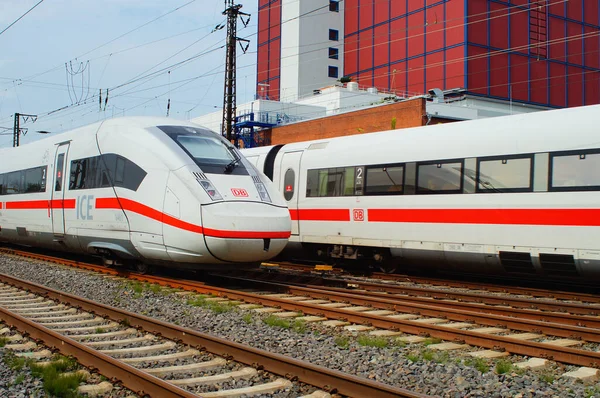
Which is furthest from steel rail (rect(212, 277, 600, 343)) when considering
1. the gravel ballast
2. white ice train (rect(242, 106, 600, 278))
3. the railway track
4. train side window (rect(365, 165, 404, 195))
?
train side window (rect(365, 165, 404, 195))

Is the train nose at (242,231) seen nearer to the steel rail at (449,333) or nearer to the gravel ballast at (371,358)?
the steel rail at (449,333)

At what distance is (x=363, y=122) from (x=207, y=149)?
908 inches

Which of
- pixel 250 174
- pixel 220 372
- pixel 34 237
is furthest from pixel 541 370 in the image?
pixel 34 237

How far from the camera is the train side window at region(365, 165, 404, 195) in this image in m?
12.9

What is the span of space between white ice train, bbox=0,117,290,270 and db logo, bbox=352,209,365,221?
310cm

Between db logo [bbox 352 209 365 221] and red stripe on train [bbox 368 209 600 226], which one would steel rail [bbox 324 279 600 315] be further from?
db logo [bbox 352 209 365 221]

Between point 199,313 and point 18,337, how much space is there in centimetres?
229

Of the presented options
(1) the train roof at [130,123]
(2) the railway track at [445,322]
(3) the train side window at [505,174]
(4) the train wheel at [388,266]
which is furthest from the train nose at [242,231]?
(4) the train wheel at [388,266]

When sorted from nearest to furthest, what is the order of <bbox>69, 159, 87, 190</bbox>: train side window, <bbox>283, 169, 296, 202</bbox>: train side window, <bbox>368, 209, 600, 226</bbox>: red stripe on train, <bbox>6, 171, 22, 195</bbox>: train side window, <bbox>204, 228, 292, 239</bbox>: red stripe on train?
<bbox>204, 228, 292, 239</bbox>: red stripe on train, <bbox>368, 209, 600, 226</bbox>: red stripe on train, <bbox>69, 159, 87, 190</bbox>: train side window, <bbox>283, 169, 296, 202</bbox>: train side window, <bbox>6, 171, 22, 195</bbox>: train side window

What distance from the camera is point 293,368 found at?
5.41 m

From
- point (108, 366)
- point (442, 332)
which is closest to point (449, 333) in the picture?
point (442, 332)

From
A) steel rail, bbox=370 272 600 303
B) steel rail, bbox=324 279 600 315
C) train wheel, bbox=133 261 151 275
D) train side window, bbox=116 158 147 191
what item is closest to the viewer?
steel rail, bbox=324 279 600 315

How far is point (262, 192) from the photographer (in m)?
10.7

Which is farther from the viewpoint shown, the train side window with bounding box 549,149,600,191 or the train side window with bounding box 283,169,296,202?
the train side window with bounding box 283,169,296,202
